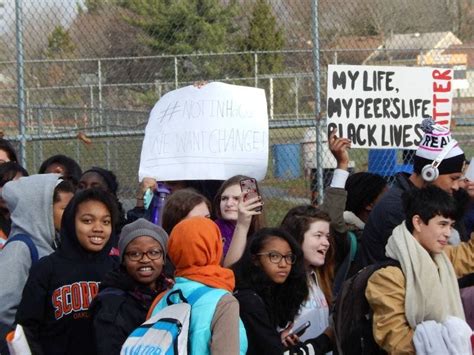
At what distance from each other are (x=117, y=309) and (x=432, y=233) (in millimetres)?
1522

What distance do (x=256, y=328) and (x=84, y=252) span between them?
39.5 inches

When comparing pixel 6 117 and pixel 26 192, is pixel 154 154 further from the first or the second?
pixel 6 117

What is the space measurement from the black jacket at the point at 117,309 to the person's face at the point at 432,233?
1220 millimetres

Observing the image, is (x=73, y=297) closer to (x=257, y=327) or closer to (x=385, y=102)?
(x=257, y=327)

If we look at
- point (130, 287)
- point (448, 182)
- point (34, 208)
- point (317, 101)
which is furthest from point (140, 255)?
point (317, 101)

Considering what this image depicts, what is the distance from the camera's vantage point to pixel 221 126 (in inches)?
272

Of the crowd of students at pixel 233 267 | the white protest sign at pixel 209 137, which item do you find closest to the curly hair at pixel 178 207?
the crowd of students at pixel 233 267

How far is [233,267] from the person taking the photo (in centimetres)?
511

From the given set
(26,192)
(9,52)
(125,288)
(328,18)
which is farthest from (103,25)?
→ (125,288)

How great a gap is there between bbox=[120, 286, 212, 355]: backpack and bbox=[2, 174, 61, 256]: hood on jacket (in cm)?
120

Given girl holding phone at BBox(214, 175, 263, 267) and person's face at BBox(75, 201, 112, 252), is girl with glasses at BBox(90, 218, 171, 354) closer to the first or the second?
person's face at BBox(75, 201, 112, 252)

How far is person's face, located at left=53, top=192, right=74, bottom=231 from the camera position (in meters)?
5.61

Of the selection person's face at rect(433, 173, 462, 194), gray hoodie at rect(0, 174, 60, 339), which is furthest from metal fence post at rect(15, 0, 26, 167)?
person's face at rect(433, 173, 462, 194)

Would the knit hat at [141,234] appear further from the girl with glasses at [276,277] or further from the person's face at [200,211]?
the person's face at [200,211]
